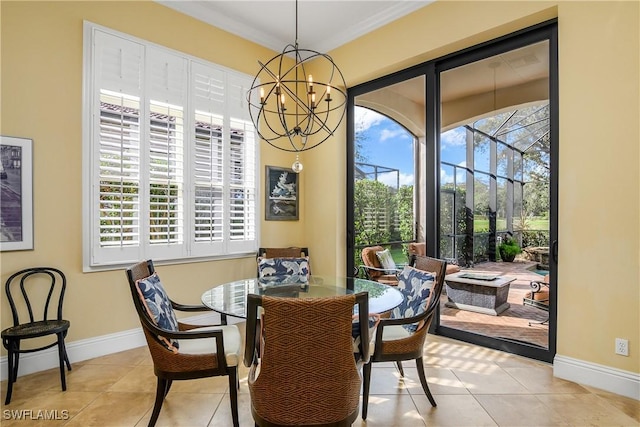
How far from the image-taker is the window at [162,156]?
3.17 m

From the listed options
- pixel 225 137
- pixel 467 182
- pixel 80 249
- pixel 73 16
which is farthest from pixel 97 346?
pixel 467 182

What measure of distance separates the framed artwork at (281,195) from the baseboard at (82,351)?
1.99m

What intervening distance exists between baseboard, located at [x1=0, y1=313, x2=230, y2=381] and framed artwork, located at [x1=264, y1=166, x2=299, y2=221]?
199 cm

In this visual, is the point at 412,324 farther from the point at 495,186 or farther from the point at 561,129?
the point at 561,129

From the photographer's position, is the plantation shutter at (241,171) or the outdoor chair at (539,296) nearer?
the outdoor chair at (539,296)

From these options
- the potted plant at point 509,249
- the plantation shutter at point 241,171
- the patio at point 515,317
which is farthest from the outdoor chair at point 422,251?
the plantation shutter at point 241,171

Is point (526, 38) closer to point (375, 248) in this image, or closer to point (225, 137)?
point (375, 248)

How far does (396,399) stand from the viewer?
245cm

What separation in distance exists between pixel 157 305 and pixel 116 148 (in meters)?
1.85

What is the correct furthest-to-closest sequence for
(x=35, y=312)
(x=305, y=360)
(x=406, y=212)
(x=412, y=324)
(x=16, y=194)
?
(x=406, y=212), (x=35, y=312), (x=16, y=194), (x=412, y=324), (x=305, y=360)

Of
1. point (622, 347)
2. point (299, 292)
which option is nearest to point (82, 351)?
point (299, 292)

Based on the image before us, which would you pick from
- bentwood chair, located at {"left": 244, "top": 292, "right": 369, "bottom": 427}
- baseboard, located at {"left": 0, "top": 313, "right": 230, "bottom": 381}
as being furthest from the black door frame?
baseboard, located at {"left": 0, "top": 313, "right": 230, "bottom": 381}

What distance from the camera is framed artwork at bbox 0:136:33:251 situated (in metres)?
2.72

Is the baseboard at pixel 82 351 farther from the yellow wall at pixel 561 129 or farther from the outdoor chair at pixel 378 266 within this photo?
the outdoor chair at pixel 378 266
